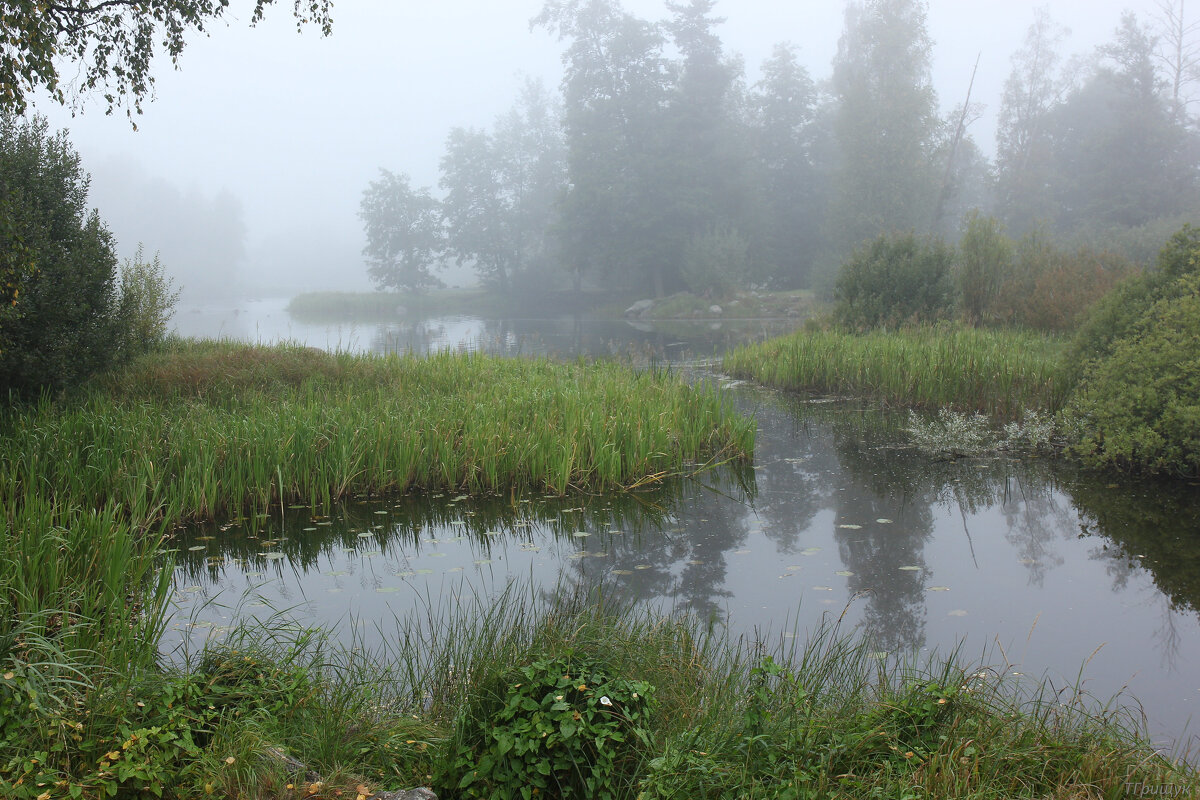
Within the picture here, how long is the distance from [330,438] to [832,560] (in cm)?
464

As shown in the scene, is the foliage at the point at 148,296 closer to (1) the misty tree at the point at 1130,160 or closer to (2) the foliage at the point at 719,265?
(2) the foliage at the point at 719,265

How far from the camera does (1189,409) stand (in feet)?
21.2

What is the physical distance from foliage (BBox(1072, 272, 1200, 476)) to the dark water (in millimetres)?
→ 344

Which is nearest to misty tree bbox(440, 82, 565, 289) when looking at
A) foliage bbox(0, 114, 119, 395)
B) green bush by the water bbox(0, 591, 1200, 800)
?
foliage bbox(0, 114, 119, 395)

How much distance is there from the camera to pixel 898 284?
51.4ft

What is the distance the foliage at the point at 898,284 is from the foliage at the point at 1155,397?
25.3ft

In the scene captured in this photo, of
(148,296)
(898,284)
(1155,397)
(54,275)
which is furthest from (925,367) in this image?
(148,296)

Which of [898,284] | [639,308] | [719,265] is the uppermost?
[719,265]

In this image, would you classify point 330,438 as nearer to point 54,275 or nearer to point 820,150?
point 54,275

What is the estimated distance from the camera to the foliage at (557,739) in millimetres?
2428

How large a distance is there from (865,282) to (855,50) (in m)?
29.1

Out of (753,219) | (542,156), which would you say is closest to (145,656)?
(753,219)

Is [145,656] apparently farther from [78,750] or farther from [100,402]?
[100,402]

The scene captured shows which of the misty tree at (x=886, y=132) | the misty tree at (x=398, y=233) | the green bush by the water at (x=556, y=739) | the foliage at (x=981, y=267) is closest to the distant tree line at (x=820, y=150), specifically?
the misty tree at (x=886, y=132)
